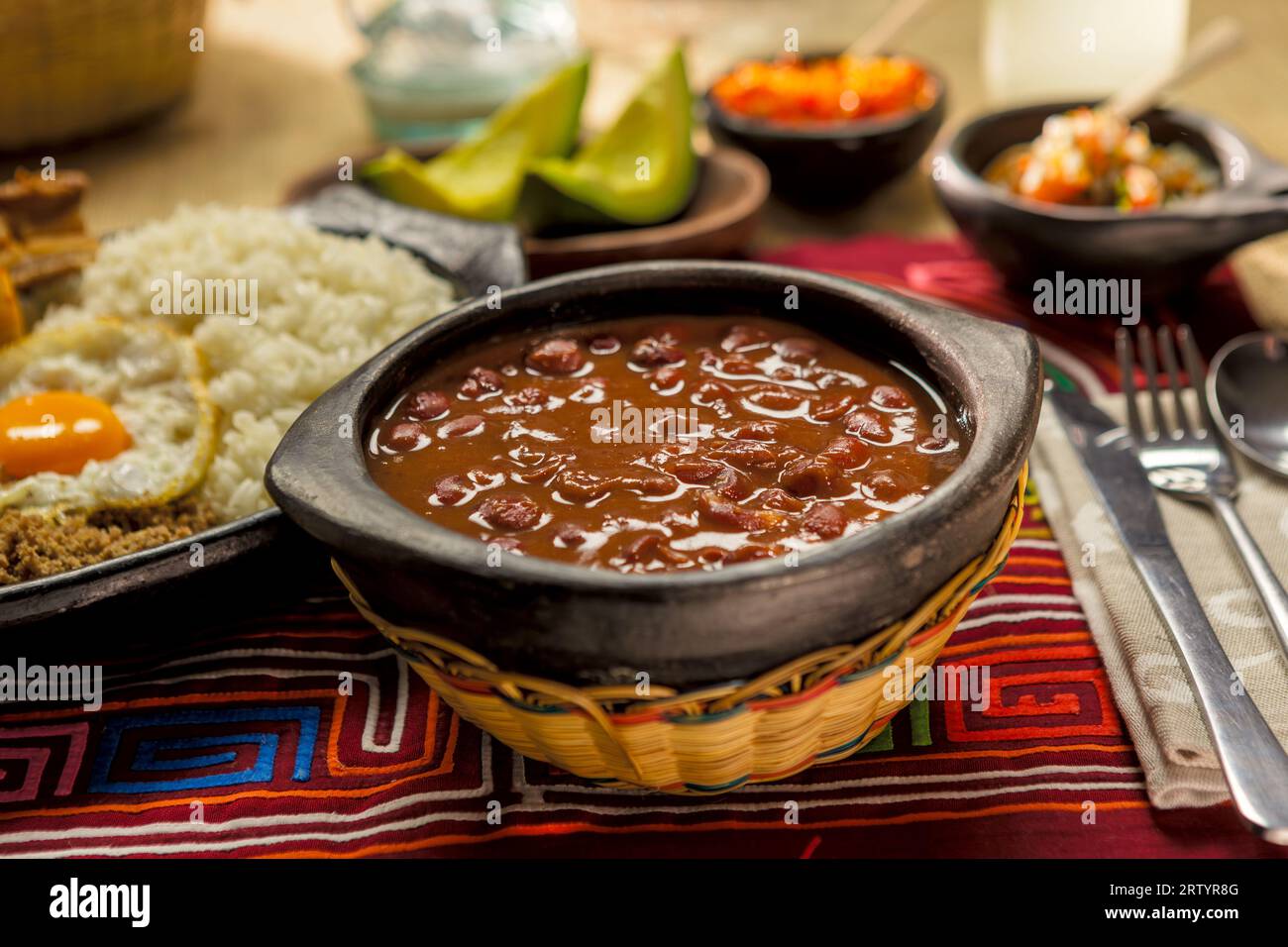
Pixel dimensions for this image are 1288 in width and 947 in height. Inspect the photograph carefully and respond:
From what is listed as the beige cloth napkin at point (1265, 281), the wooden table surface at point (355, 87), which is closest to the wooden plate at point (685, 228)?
the wooden table surface at point (355, 87)

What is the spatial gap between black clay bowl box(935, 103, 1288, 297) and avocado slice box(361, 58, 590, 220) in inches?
38.9

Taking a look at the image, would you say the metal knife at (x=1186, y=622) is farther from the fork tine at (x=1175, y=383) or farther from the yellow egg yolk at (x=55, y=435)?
the yellow egg yolk at (x=55, y=435)

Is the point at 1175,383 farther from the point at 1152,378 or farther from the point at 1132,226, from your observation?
the point at 1132,226

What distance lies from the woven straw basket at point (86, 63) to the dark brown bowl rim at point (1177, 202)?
8.01 feet

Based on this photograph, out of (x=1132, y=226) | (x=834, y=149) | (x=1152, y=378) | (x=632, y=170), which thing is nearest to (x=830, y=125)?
(x=834, y=149)

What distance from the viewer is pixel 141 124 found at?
13.5 feet

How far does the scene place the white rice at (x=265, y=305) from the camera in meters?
2.03

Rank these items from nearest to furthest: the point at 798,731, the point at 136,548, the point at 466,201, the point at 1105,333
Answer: the point at 798,731 < the point at 136,548 < the point at 1105,333 < the point at 466,201

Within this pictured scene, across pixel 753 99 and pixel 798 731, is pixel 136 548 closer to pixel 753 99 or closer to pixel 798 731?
pixel 798 731

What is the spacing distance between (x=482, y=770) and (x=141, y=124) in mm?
3309

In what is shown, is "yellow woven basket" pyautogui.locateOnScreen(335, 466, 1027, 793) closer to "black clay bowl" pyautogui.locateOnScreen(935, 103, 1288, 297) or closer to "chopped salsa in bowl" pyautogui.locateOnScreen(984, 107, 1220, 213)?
"black clay bowl" pyautogui.locateOnScreen(935, 103, 1288, 297)

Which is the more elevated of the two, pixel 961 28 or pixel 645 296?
pixel 645 296

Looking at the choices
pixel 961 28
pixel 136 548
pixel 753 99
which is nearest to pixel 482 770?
pixel 136 548

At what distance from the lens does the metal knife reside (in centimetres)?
137
